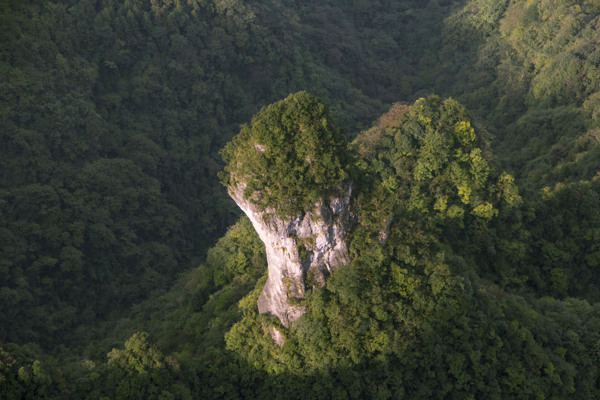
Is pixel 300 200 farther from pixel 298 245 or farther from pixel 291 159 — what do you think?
pixel 298 245

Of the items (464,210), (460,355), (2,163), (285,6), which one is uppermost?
(285,6)

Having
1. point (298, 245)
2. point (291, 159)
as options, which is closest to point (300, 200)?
point (291, 159)

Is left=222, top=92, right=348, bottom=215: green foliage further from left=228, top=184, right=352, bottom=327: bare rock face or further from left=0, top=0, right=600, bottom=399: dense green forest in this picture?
left=228, top=184, right=352, bottom=327: bare rock face

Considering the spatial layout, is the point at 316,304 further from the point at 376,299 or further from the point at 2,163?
the point at 2,163

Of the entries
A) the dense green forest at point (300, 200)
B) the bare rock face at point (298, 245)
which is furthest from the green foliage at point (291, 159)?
the bare rock face at point (298, 245)

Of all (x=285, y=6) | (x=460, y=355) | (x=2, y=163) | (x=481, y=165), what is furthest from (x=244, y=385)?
(x=285, y=6)

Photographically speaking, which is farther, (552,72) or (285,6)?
(285,6)

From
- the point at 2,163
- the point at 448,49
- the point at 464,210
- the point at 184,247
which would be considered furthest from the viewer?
the point at 448,49

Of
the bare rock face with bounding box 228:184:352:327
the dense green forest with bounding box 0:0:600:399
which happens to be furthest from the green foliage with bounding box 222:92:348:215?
the bare rock face with bounding box 228:184:352:327

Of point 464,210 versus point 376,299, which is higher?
point 464,210
